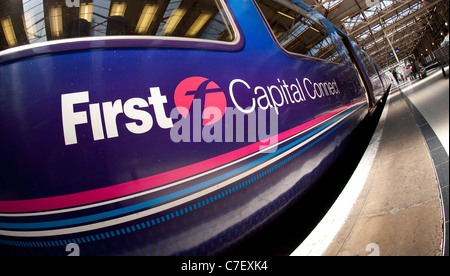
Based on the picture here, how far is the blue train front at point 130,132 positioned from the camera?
98 cm

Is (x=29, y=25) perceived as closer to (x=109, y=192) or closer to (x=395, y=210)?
(x=109, y=192)

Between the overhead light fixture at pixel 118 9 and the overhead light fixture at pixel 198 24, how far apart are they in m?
0.38

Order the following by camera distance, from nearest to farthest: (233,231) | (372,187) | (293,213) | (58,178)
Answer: (58,178) < (233,231) < (372,187) < (293,213)

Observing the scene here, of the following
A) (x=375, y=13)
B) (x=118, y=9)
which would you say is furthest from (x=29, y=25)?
(x=375, y=13)

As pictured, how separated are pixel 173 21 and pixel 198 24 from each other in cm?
18

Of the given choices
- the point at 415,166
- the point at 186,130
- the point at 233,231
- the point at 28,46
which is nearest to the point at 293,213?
the point at 233,231

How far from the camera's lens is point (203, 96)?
1.22 meters

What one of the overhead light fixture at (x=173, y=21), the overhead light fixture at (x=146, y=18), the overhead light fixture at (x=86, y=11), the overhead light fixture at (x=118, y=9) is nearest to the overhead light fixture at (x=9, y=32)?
the overhead light fixture at (x=86, y=11)

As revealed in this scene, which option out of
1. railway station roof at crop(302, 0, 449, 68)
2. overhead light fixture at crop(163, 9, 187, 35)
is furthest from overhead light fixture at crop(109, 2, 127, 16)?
railway station roof at crop(302, 0, 449, 68)

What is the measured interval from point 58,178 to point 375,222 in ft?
5.82

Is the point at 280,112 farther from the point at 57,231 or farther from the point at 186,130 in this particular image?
the point at 57,231

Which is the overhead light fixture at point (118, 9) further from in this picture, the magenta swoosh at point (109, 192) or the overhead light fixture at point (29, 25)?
the magenta swoosh at point (109, 192)

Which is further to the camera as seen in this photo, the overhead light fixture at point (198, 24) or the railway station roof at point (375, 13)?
the railway station roof at point (375, 13)

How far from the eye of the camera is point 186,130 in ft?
3.72
